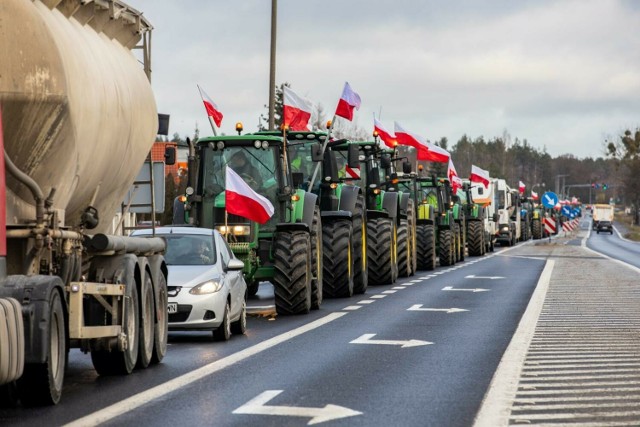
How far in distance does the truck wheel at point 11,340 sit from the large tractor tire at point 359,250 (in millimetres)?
18378

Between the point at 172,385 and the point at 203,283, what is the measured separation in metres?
5.36

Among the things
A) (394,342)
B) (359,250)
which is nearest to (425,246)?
(359,250)

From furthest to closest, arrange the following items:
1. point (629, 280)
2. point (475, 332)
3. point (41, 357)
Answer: point (629, 280)
point (475, 332)
point (41, 357)

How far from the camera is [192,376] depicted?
1330 centimetres

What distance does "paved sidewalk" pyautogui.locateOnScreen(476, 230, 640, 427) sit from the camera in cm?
1051

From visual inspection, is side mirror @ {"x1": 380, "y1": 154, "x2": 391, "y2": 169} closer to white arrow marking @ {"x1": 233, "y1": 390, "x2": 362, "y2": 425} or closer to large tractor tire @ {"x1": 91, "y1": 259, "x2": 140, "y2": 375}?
large tractor tire @ {"x1": 91, "y1": 259, "x2": 140, "y2": 375}

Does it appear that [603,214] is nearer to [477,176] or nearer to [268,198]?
[477,176]

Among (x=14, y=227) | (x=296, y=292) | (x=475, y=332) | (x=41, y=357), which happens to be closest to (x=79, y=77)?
(x=14, y=227)

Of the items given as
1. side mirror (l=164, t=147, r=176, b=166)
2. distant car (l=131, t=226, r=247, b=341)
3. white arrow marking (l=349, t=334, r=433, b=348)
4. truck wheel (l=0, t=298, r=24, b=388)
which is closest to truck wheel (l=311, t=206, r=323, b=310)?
distant car (l=131, t=226, r=247, b=341)

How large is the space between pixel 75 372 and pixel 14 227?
334 cm

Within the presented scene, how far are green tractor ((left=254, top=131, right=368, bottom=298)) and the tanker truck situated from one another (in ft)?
34.5

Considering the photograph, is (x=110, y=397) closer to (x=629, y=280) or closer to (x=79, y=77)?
(x=79, y=77)

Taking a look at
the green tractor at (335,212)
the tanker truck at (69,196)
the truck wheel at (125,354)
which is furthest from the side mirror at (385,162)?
the truck wheel at (125,354)

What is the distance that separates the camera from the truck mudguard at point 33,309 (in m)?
10.3
